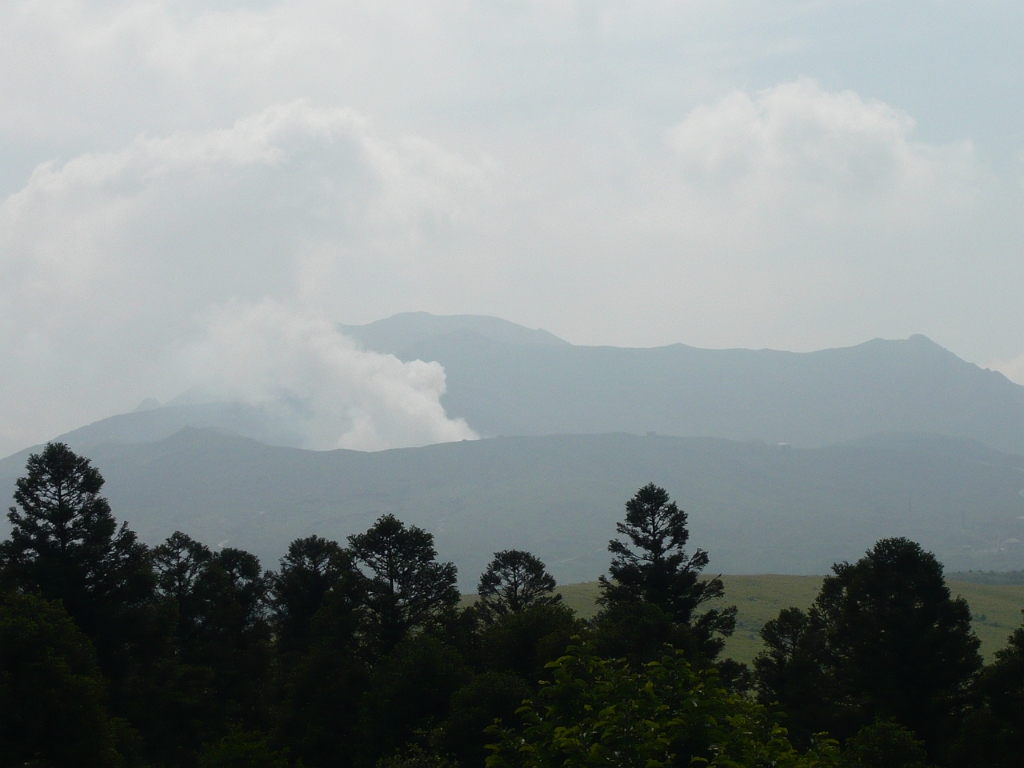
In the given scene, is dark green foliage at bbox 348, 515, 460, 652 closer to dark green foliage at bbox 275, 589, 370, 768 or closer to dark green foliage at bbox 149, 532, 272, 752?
dark green foliage at bbox 275, 589, 370, 768

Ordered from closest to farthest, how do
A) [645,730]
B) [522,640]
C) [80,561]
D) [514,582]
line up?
[645,730] < [522,640] < [80,561] < [514,582]

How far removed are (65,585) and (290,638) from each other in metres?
17.0

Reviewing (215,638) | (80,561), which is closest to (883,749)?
(80,561)

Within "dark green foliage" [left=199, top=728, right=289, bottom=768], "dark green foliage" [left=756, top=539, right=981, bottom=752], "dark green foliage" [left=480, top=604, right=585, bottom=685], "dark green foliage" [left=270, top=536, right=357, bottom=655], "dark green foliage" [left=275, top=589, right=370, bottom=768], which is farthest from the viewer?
"dark green foliage" [left=270, top=536, right=357, bottom=655]

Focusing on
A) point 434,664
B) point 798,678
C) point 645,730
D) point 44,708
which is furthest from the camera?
point 798,678

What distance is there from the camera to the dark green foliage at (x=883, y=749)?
27000 mm

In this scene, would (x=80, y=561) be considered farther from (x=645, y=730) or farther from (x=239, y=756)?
(x=645, y=730)

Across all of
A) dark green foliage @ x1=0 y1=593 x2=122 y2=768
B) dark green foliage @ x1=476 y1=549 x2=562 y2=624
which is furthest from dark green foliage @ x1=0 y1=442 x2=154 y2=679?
dark green foliage @ x1=476 y1=549 x2=562 y2=624

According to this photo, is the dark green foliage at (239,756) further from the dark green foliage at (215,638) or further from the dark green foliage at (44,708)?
the dark green foliage at (215,638)

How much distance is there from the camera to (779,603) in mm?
113812

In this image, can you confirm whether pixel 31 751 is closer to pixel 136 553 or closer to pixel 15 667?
pixel 15 667

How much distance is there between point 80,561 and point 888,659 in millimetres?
39368

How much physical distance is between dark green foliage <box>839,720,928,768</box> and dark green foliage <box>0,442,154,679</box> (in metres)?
32.1

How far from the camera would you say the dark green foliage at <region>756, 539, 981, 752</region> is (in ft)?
131
